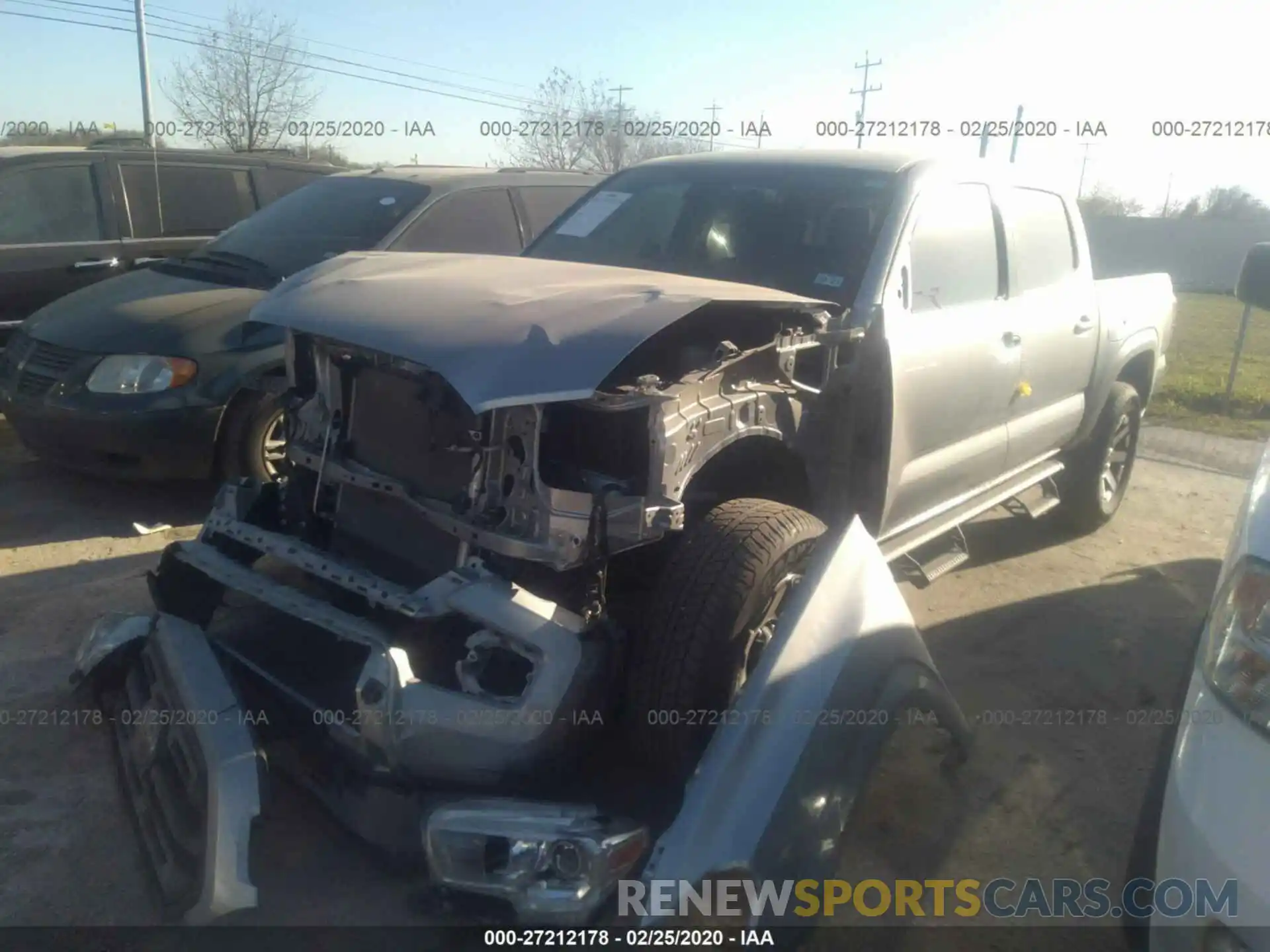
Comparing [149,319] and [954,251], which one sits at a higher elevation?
[954,251]

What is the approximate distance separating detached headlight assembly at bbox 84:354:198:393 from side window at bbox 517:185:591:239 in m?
2.31

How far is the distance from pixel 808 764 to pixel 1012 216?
10.5ft

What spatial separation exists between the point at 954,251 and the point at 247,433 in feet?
11.6

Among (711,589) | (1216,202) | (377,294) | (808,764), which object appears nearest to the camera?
(808,764)

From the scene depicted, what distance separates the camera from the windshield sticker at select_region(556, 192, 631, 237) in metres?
4.58

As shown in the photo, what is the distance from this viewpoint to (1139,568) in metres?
5.54

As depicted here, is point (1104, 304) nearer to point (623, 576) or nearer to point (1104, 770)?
point (1104, 770)

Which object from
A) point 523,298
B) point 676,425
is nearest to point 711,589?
point 676,425

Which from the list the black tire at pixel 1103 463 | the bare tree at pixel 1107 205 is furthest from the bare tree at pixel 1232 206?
the black tire at pixel 1103 463

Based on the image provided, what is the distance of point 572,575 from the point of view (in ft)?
9.52

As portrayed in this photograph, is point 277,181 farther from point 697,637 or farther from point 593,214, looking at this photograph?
point 697,637

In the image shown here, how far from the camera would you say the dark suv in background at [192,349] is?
16.8 ft

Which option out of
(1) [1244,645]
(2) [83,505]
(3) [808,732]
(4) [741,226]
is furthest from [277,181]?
(1) [1244,645]

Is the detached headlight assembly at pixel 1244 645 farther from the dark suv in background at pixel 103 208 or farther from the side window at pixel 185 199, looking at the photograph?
the side window at pixel 185 199
